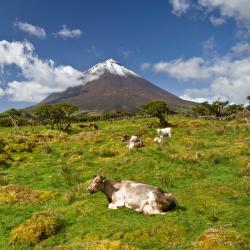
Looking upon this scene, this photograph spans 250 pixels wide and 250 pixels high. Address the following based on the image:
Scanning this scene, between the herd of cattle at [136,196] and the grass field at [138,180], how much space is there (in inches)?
16.2

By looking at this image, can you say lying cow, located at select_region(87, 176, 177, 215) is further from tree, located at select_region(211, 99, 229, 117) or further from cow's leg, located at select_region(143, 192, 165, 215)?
tree, located at select_region(211, 99, 229, 117)

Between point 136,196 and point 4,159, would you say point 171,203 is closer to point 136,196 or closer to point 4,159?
point 136,196

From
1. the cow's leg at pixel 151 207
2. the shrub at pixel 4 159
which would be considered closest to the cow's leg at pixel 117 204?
the cow's leg at pixel 151 207

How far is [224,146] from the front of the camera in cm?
3478

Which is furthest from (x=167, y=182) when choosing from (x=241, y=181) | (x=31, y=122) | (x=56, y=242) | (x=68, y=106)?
(x=31, y=122)

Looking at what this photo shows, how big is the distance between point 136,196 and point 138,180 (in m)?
5.93

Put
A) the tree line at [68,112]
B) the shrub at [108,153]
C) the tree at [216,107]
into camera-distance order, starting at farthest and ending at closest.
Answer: the tree at [216,107], the tree line at [68,112], the shrub at [108,153]

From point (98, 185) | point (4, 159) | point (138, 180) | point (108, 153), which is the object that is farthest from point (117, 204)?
point (4, 159)

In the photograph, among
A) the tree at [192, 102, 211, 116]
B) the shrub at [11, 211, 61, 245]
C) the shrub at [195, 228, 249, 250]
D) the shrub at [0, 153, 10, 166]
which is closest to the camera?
the shrub at [195, 228, 249, 250]

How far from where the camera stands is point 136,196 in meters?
18.1

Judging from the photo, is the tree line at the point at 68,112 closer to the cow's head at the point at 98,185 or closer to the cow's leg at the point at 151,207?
the cow's head at the point at 98,185

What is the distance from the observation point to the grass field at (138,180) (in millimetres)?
14539

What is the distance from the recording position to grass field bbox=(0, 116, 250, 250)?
572 inches

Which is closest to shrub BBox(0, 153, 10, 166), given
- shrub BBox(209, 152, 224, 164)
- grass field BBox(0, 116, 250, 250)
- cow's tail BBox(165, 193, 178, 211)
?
grass field BBox(0, 116, 250, 250)
